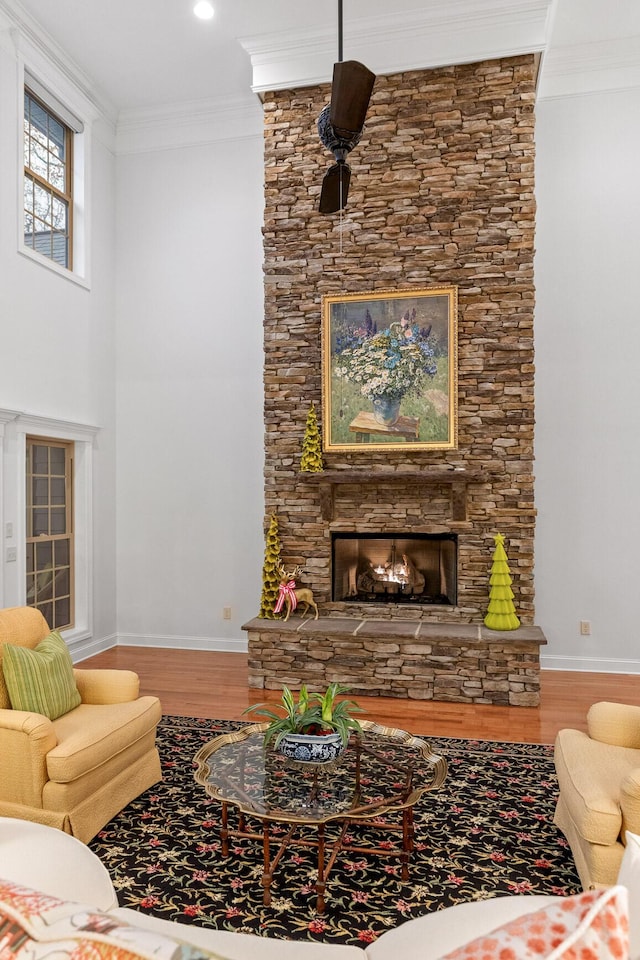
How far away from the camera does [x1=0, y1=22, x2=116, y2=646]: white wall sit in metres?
4.98

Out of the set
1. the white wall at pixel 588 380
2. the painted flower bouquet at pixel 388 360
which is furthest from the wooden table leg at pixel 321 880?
the white wall at pixel 588 380

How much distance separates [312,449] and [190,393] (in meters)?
1.61

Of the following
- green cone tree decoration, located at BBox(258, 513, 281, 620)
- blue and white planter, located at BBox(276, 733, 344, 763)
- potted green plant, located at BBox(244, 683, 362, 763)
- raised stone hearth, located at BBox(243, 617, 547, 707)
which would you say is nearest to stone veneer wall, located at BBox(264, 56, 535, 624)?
green cone tree decoration, located at BBox(258, 513, 281, 620)

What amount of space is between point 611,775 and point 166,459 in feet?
15.9

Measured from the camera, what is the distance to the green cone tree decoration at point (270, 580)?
5.34m

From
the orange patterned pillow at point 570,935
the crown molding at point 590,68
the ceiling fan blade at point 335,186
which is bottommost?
the orange patterned pillow at point 570,935

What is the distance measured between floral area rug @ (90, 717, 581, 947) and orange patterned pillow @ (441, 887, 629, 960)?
163 centimetres

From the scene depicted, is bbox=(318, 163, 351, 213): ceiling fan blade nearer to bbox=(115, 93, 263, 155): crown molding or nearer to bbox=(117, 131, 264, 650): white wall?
bbox=(117, 131, 264, 650): white wall

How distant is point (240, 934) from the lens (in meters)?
1.55

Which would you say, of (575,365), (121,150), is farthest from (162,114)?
(575,365)

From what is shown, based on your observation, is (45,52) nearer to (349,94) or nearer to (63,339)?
(63,339)

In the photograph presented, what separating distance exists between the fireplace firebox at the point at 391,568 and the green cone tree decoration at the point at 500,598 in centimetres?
47

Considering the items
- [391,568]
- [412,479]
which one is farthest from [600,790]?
[391,568]

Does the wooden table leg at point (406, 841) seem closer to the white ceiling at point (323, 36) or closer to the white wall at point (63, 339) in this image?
the white wall at point (63, 339)
